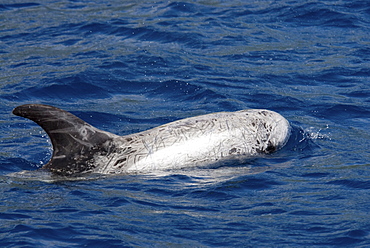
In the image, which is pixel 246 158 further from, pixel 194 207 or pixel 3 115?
pixel 3 115

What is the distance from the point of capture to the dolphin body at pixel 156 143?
926 centimetres

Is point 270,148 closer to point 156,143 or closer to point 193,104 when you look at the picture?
point 156,143

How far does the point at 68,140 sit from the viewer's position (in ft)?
30.5

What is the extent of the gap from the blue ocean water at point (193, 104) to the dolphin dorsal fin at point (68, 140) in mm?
404

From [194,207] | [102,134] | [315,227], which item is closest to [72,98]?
[102,134]

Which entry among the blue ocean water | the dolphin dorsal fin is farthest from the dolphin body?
the blue ocean water

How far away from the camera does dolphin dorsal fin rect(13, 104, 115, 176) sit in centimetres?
915

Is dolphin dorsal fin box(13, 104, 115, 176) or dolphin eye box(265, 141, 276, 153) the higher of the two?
dolphin dorsal fin box(13, 104, 115, 176)

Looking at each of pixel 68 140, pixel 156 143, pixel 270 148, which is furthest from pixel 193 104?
pixel 68 140

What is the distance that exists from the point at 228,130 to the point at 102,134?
207 cm

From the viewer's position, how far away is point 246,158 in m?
10.2

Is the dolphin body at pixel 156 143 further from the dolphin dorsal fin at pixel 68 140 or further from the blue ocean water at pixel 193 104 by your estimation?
the blue ocean water at pixel 193 104

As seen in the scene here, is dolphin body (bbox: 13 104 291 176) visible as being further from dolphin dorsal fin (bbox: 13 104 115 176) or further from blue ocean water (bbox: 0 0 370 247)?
blue ocean water (bbox: 0 0 370 247)

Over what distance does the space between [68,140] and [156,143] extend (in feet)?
4.51
